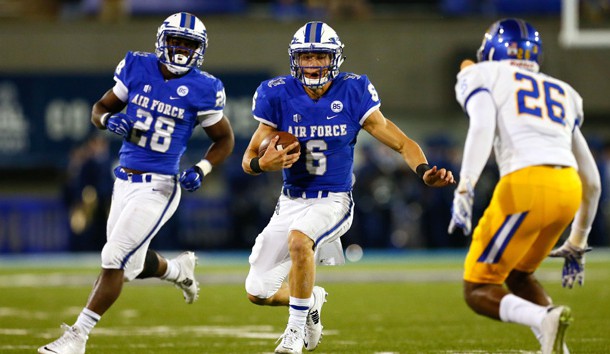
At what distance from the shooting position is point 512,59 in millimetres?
4754

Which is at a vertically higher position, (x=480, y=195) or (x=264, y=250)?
(x=264, y=250)

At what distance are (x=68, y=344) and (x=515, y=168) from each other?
2289 millimetres

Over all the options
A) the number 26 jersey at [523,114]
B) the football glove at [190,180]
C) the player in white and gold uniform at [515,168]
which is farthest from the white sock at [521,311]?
the football glove at [190,180]

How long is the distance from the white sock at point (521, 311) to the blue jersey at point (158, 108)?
2206 mm

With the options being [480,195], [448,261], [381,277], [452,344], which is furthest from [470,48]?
[452,344]

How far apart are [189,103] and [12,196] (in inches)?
416

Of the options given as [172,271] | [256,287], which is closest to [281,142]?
[256,287]

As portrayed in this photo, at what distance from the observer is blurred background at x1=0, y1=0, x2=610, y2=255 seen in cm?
1480

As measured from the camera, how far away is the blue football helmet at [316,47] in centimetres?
548

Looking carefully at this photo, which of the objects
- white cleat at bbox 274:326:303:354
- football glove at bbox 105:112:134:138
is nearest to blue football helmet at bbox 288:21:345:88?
football glove at bbox 105:112:134:138

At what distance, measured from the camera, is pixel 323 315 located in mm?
7738

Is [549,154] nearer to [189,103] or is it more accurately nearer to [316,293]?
[316,293]

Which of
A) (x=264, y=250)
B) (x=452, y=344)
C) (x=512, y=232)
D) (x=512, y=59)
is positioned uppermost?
(x=512, y=59)

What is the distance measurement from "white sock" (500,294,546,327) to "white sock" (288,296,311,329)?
1.11 m
